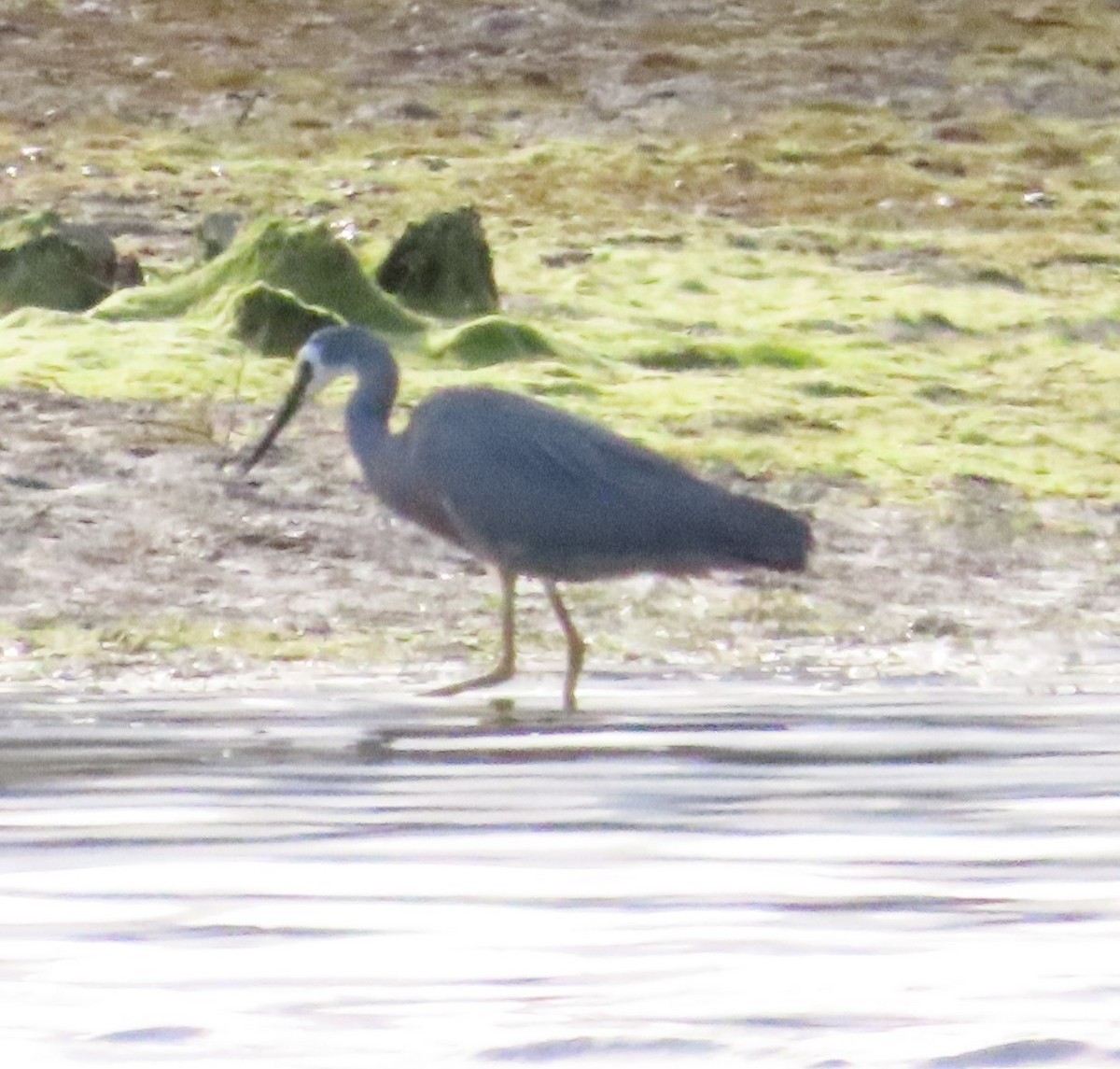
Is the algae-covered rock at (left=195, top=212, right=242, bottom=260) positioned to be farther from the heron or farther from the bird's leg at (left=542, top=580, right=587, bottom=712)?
the bird's leg at (left=542, top=580, right=587, bottom=712)

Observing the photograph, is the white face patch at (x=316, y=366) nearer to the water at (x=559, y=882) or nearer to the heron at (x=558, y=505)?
the heron at (x=558, y=505)

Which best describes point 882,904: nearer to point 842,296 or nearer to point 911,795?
point 911,795

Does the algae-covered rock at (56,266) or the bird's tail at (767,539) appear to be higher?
the algae-covered rock at (56,266)

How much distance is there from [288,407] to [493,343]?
3.77 meters

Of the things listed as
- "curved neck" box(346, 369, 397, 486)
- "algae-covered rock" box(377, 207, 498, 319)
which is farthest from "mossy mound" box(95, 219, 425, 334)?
"curved neck" box(346, 369, 397, 486)

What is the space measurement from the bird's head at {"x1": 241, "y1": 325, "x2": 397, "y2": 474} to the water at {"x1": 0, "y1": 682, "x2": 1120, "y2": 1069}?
6.72ft

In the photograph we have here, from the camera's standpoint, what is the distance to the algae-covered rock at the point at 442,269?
17000 mm

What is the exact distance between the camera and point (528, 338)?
16.1 m

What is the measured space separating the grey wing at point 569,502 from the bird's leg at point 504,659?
3.3 inches

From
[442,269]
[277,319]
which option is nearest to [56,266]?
[277,319]

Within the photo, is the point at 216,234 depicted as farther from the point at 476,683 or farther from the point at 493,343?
the point at 476,683

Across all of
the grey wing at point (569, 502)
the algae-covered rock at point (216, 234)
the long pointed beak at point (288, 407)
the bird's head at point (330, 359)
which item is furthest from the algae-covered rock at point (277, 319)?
the grey wing at point (569, 502)

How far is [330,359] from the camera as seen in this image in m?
12.1

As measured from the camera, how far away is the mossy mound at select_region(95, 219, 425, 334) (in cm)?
1631
